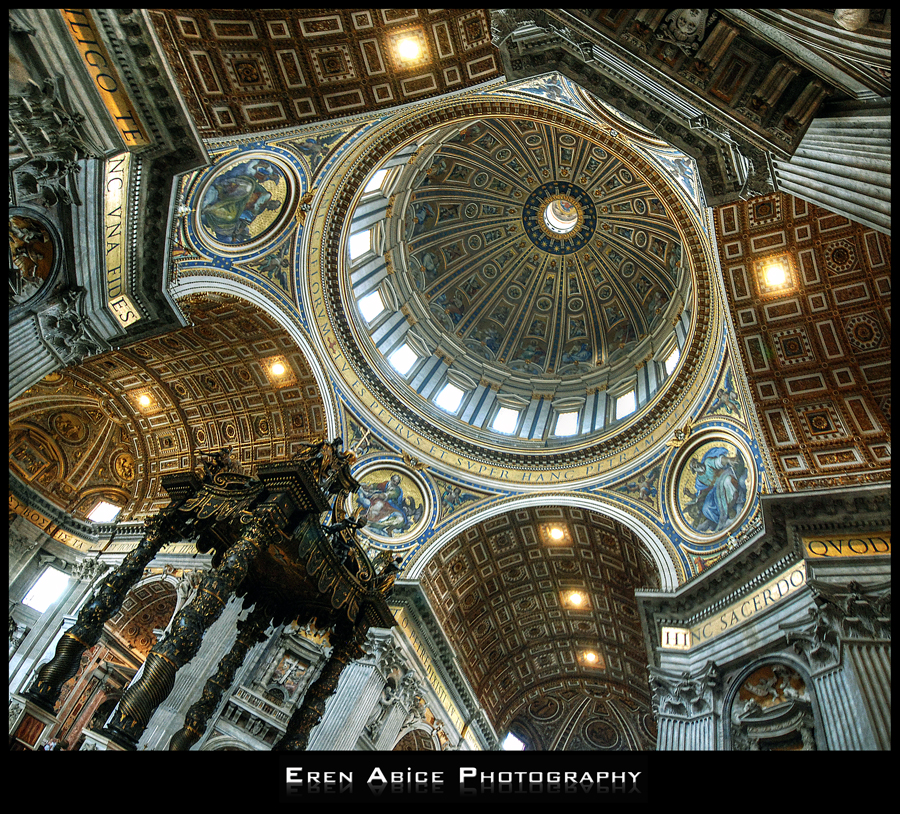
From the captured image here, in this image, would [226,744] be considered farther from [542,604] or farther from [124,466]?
[542,604]

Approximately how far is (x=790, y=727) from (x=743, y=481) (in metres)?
6.19

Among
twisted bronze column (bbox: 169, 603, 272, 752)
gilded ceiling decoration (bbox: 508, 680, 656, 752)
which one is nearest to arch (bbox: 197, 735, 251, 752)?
twisted bronze column (bbox: 169, 603, 272, 752)

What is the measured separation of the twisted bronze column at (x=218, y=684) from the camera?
10531mm

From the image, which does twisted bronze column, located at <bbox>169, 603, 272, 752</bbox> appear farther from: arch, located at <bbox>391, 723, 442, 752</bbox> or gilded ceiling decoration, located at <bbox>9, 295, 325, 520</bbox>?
arch, located at <bbox>391, 723, 442, 752</bbox>

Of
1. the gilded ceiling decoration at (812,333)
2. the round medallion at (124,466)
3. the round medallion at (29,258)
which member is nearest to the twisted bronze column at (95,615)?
the round medallion at (29,258)

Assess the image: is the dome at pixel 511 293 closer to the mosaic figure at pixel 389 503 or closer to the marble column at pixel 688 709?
the mosaic figure at pixel 389 503

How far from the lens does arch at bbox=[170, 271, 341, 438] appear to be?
1508 cm

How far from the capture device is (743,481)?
15.7 m

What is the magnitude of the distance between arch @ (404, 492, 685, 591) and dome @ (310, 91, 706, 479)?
1.26 meters

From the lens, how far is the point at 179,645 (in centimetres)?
935

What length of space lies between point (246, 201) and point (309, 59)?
170 inches

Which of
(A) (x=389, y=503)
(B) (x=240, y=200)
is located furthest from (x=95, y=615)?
(A) (x=389, y=503)

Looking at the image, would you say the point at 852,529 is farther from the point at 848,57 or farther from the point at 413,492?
the point at 413,492

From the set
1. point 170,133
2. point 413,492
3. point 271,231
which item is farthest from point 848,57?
point 413,492
